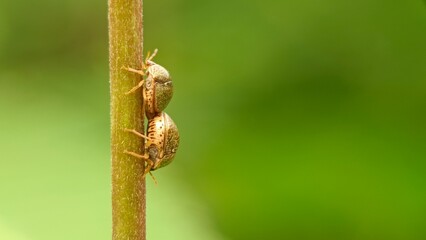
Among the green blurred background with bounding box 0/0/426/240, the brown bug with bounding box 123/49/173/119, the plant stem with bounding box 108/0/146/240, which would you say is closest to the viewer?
the plant stem with bounding box 108/0/146/240

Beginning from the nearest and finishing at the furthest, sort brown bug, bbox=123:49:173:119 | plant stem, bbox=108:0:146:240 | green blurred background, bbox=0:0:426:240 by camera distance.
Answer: plant stem, bbox=108:0:146:240, brown bug, bbox=123:49:173:119, green blurred background, bbox=0:0:426:240

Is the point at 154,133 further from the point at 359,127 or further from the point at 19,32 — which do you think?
the point at 19,32

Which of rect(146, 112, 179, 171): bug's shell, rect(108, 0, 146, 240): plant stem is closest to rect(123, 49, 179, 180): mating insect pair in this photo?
rect(146, 112, 179, 171): bug's shell

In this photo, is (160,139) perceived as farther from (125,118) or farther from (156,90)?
(125,118)

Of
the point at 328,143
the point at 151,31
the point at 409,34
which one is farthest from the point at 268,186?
the point at 151,31

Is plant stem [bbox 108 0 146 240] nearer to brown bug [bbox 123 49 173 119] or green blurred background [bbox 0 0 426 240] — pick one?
brown bug [bbox 123 49 173 119]

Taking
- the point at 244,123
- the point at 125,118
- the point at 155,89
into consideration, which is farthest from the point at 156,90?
the point at 244,123
